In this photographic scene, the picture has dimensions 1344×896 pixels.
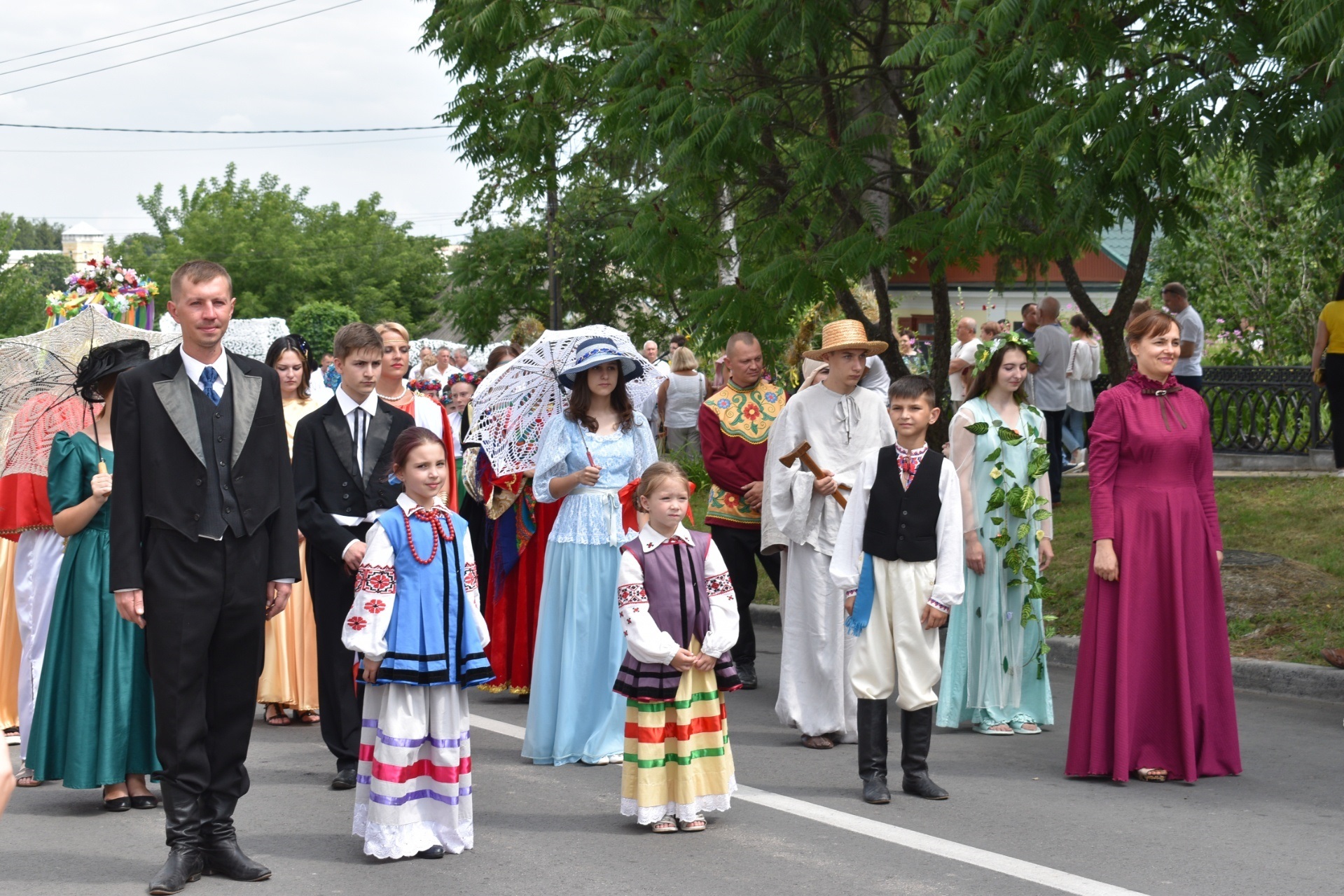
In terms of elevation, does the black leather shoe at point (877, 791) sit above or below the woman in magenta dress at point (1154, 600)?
below

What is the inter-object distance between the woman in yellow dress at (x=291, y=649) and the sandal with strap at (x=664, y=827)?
3217mm

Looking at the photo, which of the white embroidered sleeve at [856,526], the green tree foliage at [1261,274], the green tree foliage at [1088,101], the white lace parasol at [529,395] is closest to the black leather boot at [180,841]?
the white embroidered sleeve at [856,526]

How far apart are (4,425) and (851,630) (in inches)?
160

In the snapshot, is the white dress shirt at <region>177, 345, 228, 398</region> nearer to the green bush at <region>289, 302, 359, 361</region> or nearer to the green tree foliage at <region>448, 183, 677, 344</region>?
the green tree foliage at <region>448, 183, 677, 344</region>

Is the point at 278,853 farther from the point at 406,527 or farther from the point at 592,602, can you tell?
the point at 592,602

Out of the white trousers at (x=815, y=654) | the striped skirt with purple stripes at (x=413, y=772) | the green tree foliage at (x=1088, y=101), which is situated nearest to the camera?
the striped skirt with purple stripes at (x=413, y=772)

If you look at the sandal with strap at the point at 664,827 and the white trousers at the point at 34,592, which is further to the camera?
the white trousers at the point at 34,592

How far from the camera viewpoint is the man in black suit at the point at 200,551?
17.7 feet

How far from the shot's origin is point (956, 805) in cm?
652

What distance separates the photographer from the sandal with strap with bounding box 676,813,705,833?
6156 mm

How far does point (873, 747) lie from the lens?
21.7 feet

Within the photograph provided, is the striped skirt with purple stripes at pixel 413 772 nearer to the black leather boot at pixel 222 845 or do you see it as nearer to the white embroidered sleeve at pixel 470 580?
the white embroidered sleeve at pixel 470 580

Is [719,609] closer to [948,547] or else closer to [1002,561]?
[948,547]

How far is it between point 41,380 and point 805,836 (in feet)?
13.5
